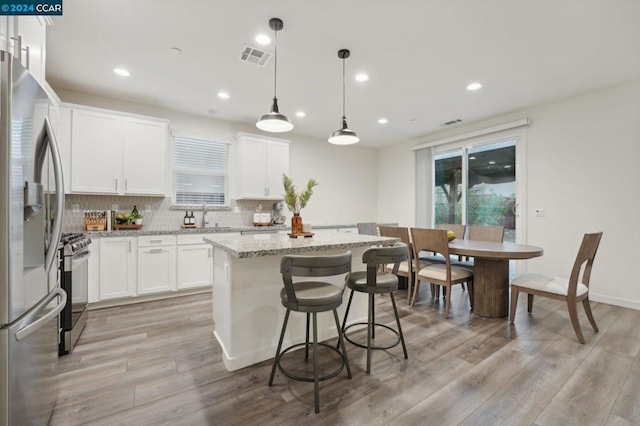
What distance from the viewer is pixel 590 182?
3645mm

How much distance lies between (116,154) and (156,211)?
952mm

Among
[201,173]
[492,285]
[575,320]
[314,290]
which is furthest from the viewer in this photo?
[201,173]

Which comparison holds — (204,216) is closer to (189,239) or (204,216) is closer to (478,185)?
(189,239)

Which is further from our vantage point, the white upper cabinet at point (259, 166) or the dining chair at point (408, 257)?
the white upper cabinet at point (259, 166)

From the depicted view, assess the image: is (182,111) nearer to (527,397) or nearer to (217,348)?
(217,348)

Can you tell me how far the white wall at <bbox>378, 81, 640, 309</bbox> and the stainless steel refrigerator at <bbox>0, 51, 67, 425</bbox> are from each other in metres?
5.30

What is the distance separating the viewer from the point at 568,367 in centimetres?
205

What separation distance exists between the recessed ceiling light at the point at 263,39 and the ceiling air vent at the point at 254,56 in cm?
13

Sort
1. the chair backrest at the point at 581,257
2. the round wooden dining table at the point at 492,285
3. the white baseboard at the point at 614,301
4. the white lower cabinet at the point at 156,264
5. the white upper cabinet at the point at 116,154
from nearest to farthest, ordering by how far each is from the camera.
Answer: the chair backrest at the point at 581,257, the round wooden dining table at the point at 492,285, the white baseboard at the point at 614,301, the white upper cabinet at the point at 116,154, the white lower cabinet at the point at 156,264

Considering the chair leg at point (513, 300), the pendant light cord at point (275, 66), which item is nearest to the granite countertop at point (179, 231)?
the pendant light cord at point (275, 66)

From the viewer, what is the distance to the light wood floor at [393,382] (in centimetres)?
158

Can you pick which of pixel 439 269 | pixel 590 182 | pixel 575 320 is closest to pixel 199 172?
pixel 439 269

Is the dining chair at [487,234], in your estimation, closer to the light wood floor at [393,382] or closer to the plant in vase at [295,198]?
the light wood floor at [393,382]

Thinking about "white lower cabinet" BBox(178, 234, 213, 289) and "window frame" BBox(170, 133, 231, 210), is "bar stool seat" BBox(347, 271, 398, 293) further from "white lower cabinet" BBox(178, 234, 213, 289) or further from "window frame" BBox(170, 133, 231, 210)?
"window frame" BBox(170, 133, 231, 210)
